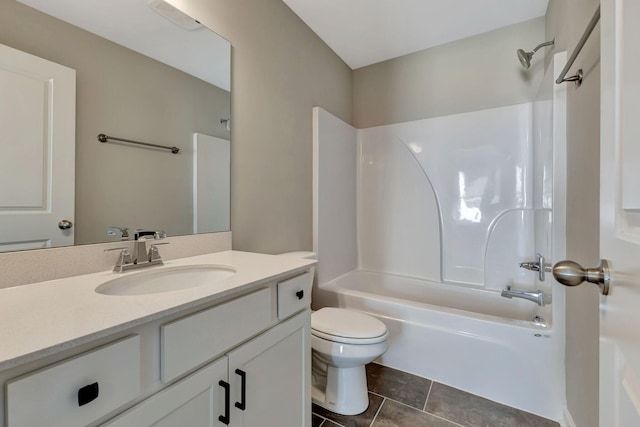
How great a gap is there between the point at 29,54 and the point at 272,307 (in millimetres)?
1102

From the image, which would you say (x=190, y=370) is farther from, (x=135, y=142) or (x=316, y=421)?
(x=316, y=421)

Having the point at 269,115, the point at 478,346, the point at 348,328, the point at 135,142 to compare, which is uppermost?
the point at 269,115

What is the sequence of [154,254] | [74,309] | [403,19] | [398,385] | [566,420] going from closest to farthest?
[74,309] < [154,254] < [566,420] < [398,385] < [403,19]

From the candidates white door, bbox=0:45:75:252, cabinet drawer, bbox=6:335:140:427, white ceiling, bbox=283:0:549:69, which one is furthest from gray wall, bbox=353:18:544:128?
cabinet drawer, bbox=6:335:140:427

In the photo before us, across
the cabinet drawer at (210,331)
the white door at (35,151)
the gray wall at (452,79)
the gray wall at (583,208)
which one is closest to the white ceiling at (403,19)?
the gray wall at (452,79)

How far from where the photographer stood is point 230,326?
0.82 meters

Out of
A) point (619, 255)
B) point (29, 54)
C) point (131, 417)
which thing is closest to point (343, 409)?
point (131, 417)

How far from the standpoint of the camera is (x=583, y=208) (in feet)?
4.01

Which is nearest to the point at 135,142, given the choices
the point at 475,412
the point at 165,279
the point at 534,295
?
the point at 165,279

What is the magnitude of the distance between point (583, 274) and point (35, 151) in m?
1.47

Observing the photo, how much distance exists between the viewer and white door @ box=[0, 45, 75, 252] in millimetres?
809

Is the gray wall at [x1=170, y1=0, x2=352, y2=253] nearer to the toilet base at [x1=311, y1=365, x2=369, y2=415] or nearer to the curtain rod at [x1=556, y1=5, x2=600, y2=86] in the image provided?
the toilet base at [x1=311, y1=365, x2=369, y2=415]

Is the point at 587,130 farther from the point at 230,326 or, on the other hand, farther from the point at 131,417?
the point at 131,417

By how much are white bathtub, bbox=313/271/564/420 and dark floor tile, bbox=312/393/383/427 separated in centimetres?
39
